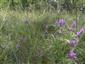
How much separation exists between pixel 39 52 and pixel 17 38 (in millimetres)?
373

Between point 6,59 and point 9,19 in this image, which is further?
point 9,19

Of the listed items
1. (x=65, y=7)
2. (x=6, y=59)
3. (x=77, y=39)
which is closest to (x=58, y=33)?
(x=77, y=39)

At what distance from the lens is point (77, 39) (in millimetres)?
3430

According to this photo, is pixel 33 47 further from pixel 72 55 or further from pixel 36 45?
pixel 72 55

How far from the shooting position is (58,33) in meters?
3.66

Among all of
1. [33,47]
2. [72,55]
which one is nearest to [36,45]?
[33,47]

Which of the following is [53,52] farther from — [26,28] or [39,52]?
[26,28]

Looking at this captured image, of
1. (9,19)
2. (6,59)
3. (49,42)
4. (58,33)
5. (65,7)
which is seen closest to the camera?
(6,59)

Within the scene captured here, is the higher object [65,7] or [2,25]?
[2,25]

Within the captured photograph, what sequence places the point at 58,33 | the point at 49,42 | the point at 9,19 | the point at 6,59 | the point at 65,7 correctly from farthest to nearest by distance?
1. the point at 65,7
2. the point at 9,19
3. the point at 58,33
4. the point at 49,42
5. the point at 6,59

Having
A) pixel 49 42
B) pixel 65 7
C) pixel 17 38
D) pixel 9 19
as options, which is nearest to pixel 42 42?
pixel 49 42

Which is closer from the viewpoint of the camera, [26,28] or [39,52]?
[39,52]

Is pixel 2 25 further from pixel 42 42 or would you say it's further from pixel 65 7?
pixel 65 7

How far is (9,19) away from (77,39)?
4.12 feet
